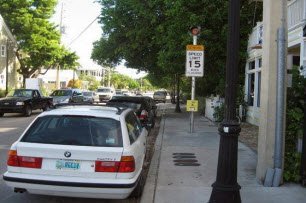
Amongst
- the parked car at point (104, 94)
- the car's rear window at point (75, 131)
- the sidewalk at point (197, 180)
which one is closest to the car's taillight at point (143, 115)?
the sidewalk at point (197, 180)

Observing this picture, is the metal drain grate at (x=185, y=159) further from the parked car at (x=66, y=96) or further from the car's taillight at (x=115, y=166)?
the parked car at (x=66, y=96)

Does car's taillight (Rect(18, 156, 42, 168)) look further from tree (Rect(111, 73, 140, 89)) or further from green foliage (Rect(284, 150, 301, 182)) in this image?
tree (Rect(111, 73, 140, 89))

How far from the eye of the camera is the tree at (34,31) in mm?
45312

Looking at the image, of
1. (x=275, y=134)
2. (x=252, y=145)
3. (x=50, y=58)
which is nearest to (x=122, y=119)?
(x=275, y=134)

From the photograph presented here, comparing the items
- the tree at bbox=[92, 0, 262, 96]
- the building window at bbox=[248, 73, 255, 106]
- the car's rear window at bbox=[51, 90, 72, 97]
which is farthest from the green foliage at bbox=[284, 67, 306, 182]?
the car's rear window at bbox=[51, 90, 72, 97]

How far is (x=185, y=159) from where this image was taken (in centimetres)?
1075

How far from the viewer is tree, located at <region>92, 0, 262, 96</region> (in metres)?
21.0

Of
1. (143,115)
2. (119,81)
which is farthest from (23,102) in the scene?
(119,81)

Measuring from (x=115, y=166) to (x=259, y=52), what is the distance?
14410 mm

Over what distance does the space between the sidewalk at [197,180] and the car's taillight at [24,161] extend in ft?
5.82

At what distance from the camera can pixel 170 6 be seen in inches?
851

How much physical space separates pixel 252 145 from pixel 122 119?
23.9 ft

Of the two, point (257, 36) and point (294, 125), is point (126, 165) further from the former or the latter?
point (257, 36)

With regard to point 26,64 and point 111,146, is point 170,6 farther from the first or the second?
point 26,64
